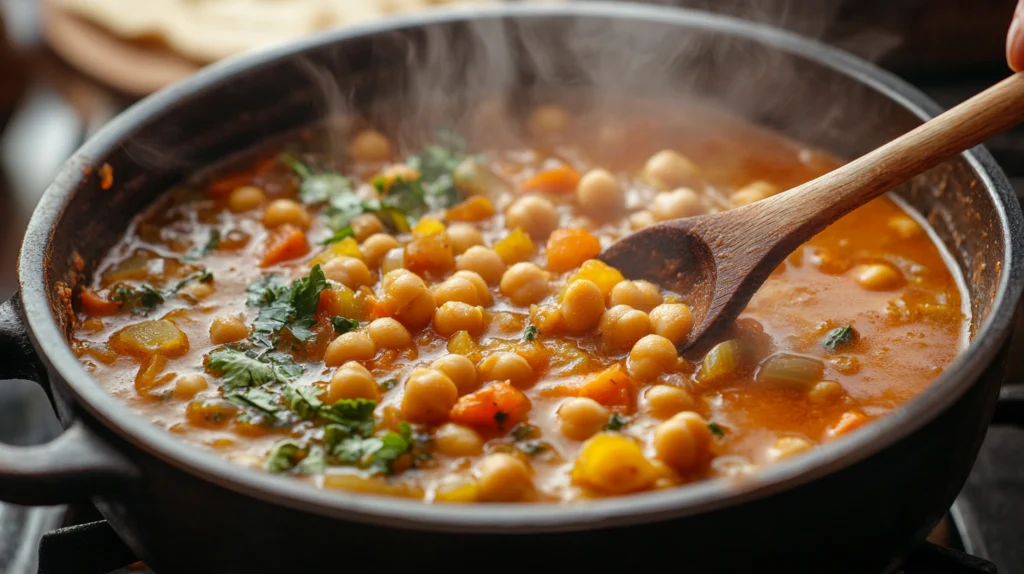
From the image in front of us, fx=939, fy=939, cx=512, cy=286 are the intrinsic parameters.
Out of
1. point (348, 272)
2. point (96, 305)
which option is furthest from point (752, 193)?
point (96, 305)

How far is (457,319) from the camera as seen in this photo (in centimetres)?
293

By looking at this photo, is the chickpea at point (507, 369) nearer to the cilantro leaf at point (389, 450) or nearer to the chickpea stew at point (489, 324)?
the chickpea stew at point (489, 324)

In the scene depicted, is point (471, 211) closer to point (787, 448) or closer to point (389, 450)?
point (389, 450)

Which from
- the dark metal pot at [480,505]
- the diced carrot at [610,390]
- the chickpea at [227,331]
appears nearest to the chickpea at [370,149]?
the dark metal pot at [480,505]

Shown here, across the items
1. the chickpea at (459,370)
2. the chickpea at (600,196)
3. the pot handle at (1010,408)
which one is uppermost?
the chickpea at (600,196)

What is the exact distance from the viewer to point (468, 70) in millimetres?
4211

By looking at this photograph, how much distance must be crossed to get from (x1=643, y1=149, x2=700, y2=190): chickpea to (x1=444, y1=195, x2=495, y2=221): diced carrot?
0.69 m

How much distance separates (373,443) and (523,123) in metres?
2.13

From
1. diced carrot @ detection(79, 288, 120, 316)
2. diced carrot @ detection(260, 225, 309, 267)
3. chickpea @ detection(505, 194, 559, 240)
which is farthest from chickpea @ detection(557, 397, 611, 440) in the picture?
diced carrot @ detection(79, 288, 120, 316)

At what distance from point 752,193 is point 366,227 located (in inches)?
58.0

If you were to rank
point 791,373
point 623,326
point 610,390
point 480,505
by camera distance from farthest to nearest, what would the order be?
point 623,326 → point 791,373 → point 610,390 → point 480,505

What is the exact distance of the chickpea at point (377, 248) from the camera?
131 inches

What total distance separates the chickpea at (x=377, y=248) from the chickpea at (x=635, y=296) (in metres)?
0.81

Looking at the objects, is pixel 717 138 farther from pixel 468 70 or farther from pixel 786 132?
pixel 468 70
